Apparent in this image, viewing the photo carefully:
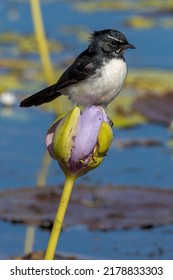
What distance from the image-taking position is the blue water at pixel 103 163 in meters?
4.36

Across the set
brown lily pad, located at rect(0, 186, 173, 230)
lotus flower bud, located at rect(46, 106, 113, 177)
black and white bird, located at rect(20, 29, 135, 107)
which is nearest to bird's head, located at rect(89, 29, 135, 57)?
black and white bird, located at rect(20, 29, 135, 107)

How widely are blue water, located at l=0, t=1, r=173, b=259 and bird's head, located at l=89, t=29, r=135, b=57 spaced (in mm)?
847

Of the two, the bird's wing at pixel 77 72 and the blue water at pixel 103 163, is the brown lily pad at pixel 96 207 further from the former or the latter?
the bird's wing at pixel 77 72

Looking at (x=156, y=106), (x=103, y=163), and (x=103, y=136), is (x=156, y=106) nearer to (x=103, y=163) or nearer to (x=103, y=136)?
(x=103, y=163)

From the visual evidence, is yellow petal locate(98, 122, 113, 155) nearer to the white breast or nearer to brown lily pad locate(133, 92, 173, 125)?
the white breast

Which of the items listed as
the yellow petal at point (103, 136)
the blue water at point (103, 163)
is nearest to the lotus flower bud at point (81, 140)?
the yellow petal at point (103, 136)

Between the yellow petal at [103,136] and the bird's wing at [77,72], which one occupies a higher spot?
the bird's wing at [77,72]

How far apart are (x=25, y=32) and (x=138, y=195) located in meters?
4.36

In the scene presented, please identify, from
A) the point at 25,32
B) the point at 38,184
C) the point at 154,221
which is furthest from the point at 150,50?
the point at 154,221

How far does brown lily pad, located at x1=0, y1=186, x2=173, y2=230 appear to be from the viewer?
445 centimetres

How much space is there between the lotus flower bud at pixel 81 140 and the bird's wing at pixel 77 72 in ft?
4.62

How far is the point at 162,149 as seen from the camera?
5.84 m

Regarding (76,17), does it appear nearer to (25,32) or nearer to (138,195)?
(25,32)

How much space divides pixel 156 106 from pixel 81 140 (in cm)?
427
